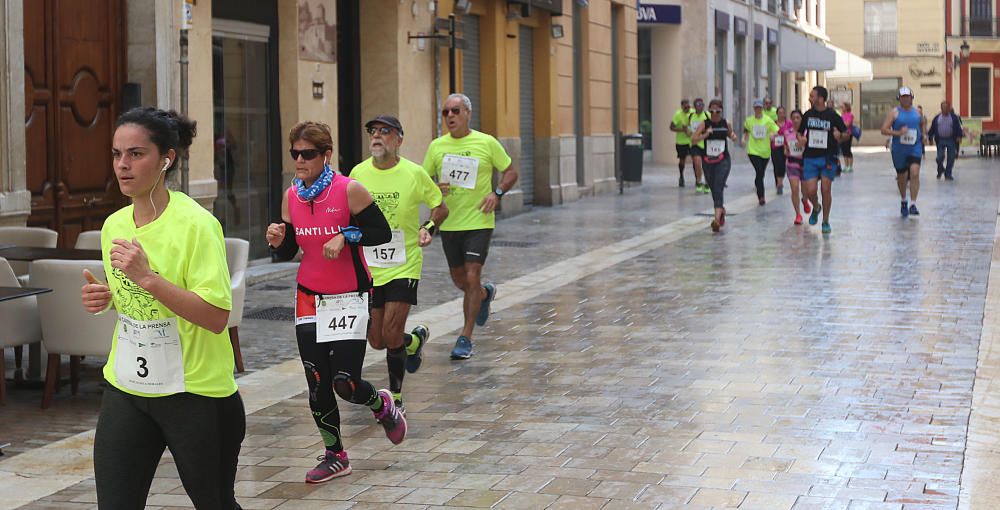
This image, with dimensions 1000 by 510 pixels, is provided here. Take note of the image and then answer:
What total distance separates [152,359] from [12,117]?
23.3 feet

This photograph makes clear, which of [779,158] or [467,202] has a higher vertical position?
[779,158]

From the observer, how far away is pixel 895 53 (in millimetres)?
65188

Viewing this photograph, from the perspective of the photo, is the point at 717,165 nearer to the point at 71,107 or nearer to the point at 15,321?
the point at 71,107

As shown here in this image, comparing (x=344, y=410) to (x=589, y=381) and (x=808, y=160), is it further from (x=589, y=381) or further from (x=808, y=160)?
(x=808, y=160)

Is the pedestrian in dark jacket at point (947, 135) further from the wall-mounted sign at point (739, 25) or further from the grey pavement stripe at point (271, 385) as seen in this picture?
the grey pavement stripe at point (271, 385)

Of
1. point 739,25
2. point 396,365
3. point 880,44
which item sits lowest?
point 396,365

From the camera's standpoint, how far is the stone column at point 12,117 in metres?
10.5

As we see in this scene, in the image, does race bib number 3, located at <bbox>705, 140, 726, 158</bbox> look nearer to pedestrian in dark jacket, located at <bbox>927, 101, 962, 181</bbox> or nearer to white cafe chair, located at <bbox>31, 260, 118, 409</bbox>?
white cafe chair, located at <bbox>31, 260, 118, 409</bbox>

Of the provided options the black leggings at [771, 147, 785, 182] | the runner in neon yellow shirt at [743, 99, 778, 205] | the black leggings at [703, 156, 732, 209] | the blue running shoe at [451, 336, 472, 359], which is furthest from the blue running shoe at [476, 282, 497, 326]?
the black leggings at [771, 147, 785, 182]

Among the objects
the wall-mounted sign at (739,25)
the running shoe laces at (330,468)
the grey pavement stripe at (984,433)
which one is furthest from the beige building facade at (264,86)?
the wall-mounted sign at (739,25)

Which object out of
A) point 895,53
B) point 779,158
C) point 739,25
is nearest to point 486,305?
point 779,158

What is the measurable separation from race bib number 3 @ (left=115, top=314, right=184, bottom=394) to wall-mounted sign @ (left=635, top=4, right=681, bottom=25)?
35437 millimetres

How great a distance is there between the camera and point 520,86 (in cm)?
2331

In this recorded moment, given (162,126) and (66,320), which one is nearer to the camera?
(162,126)
